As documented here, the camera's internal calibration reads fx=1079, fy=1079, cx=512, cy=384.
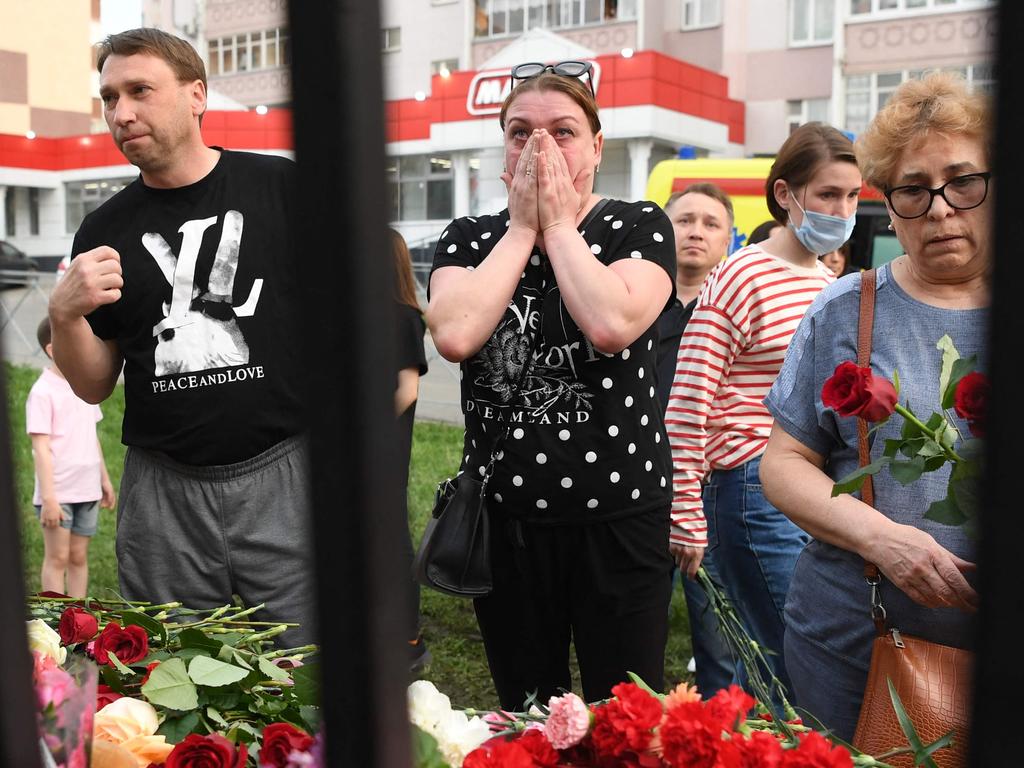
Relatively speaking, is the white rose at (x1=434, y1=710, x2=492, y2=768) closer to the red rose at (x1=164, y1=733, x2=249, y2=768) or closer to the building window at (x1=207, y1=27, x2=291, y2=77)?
the red rose at (x1=164, y1=733, x2=249, y2=768)

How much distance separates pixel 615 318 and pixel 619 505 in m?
0.39

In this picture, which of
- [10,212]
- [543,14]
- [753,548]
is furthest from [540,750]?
[10,212]

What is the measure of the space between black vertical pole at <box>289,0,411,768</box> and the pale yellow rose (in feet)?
2.79

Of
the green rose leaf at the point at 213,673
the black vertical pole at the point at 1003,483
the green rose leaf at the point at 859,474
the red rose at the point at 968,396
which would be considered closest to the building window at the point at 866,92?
the green rose leaf at the point at 859,474

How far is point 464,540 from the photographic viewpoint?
2.21m

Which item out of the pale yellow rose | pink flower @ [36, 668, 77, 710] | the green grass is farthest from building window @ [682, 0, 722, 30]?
pink flower @ [36, 668, 77, 710]

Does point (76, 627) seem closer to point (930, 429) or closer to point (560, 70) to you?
point (930, 429)

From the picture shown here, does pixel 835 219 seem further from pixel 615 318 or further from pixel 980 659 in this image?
pixel 980 659

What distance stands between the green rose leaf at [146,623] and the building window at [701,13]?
27.6 m

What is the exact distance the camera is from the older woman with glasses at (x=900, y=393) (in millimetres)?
1828

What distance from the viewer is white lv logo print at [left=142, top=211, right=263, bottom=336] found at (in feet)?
8.32

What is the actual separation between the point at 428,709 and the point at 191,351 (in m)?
1.59

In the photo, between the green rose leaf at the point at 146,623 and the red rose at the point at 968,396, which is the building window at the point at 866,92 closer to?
the red rose at the point at 968,396

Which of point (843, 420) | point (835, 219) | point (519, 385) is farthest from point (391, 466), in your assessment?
point (835, 219)
